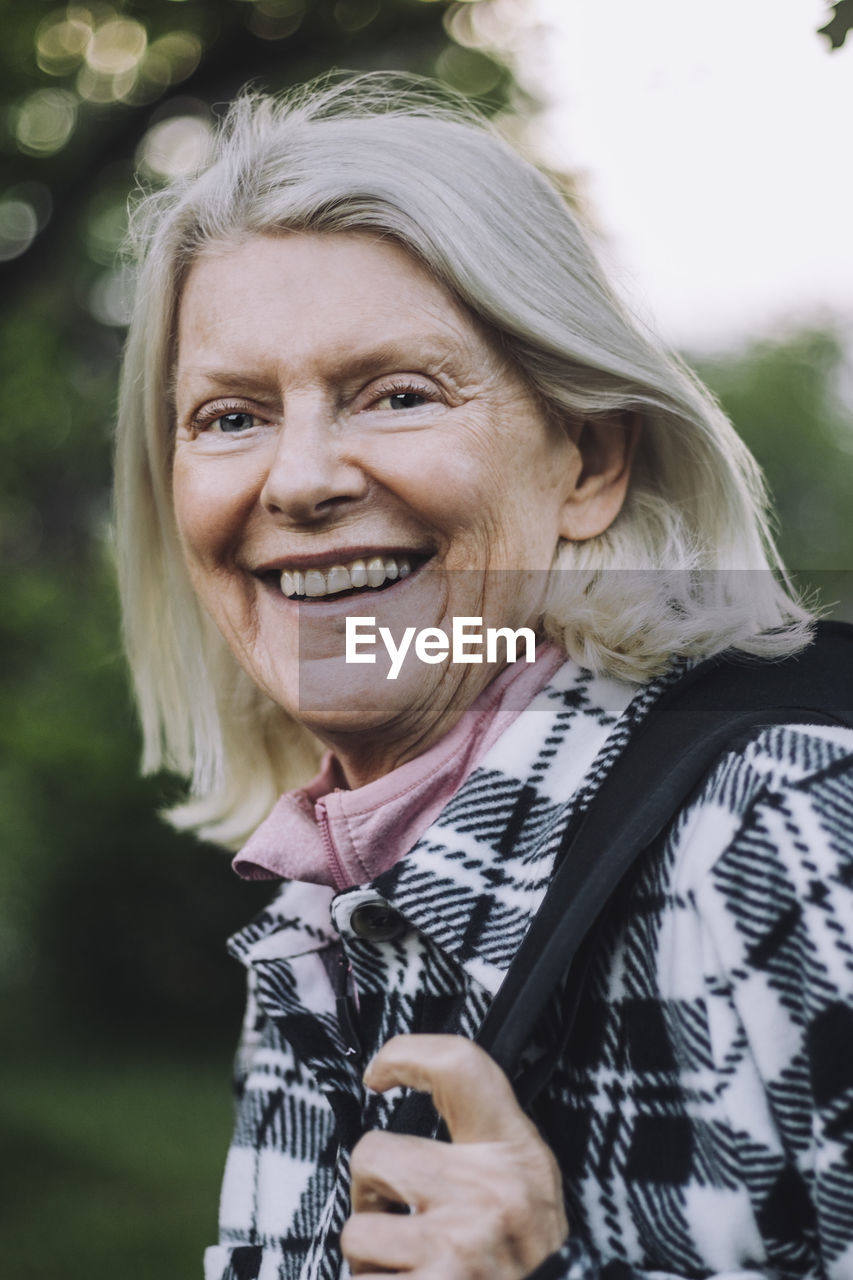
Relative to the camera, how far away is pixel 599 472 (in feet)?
6.83

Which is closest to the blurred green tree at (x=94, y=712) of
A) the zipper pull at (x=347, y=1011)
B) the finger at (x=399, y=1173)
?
the zipper pull at (x=347, y=1011)

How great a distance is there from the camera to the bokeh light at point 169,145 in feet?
23.1

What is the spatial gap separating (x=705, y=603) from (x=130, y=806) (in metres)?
8.45

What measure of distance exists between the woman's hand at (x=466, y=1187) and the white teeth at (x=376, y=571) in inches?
31.6

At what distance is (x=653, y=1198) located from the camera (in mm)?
1379

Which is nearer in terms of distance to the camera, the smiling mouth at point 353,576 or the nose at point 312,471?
the nose at point 312,471

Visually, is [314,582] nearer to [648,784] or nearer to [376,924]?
[376,924]

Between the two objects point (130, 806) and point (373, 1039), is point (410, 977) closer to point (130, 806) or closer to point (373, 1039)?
point (373, 1039)

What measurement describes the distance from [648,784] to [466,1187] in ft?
1.65

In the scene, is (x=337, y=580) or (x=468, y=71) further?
(x=468, y=71)

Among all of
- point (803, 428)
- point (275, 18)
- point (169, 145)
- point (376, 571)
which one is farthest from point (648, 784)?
point (803, 428)

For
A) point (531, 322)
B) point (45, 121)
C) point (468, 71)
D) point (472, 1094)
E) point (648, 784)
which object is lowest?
point (472, 1094)

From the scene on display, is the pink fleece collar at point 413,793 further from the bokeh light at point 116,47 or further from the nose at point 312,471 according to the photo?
the bokeh light at point 116,47

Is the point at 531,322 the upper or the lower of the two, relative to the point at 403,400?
upper
